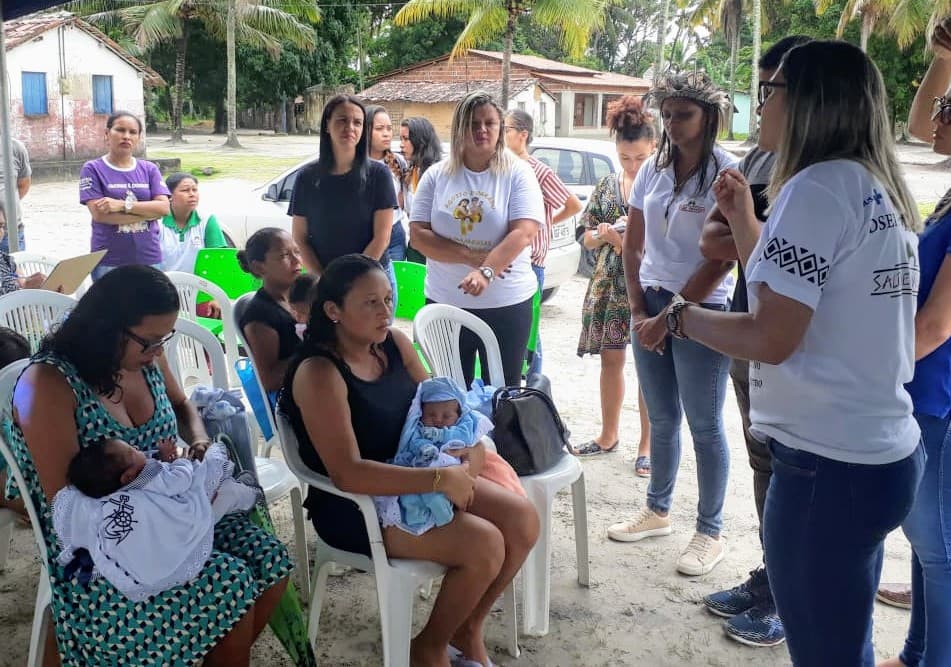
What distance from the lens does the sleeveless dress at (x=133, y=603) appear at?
7.24 ft

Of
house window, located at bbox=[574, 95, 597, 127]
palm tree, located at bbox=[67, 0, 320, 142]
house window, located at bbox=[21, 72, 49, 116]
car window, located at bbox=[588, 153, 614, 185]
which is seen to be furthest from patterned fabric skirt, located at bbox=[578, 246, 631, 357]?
house window, located at bbox=[574, 95, 597, 127]

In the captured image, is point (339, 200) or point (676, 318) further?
point (339, 200)

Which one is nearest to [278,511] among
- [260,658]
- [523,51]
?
[260,658]

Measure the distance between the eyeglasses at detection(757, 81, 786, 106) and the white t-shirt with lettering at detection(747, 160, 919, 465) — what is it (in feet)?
0.84

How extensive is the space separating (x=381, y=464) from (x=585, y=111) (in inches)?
1627

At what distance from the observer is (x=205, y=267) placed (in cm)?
534

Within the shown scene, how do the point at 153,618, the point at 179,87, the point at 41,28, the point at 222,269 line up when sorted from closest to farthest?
the point at 153,618, the point at 222,269, the point at 41,28, the point at 179,87

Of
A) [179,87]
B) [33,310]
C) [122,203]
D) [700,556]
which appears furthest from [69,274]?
[179,87]

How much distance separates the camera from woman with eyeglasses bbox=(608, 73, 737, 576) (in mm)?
3145

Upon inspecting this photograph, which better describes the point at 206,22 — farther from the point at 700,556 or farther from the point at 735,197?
the point at 735,197

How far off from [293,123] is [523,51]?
467 inches

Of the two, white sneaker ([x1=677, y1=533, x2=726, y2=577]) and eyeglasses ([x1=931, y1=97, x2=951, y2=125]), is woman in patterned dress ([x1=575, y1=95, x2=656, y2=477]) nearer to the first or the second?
white sneaker ([x1=677, y1=533, x2=726, y2=577])

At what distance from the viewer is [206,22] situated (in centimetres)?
3158

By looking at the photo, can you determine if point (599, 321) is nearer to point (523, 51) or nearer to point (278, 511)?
point (278, 511)
